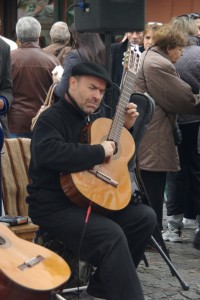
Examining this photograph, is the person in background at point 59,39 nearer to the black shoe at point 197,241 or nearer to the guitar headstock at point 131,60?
the black shoe at point 197,241

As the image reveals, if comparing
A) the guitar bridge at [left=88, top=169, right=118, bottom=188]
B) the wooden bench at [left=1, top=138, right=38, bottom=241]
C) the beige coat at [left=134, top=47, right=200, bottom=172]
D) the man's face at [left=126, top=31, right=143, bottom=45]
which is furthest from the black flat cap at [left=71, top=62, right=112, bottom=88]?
the man's face at [left=126, top=31, right=143, bottom=45]

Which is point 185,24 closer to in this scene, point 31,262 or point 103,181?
point 103,181

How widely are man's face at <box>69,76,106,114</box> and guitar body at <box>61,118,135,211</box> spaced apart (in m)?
0.12

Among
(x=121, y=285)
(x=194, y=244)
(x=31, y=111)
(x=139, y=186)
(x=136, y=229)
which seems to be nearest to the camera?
(x=121, y=285)

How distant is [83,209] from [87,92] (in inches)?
27.0

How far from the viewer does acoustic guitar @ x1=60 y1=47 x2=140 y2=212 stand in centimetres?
412

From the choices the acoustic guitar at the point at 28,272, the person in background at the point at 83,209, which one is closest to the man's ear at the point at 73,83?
the person in background at the point at 83,209

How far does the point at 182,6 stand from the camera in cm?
1135

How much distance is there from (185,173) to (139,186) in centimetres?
133

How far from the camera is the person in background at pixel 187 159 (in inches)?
234

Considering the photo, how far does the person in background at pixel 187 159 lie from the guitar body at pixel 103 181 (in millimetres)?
1537

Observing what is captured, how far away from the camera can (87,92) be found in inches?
169

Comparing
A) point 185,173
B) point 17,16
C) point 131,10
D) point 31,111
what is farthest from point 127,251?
point 17,16

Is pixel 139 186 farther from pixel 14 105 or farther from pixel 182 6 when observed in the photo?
pixel 182 6
